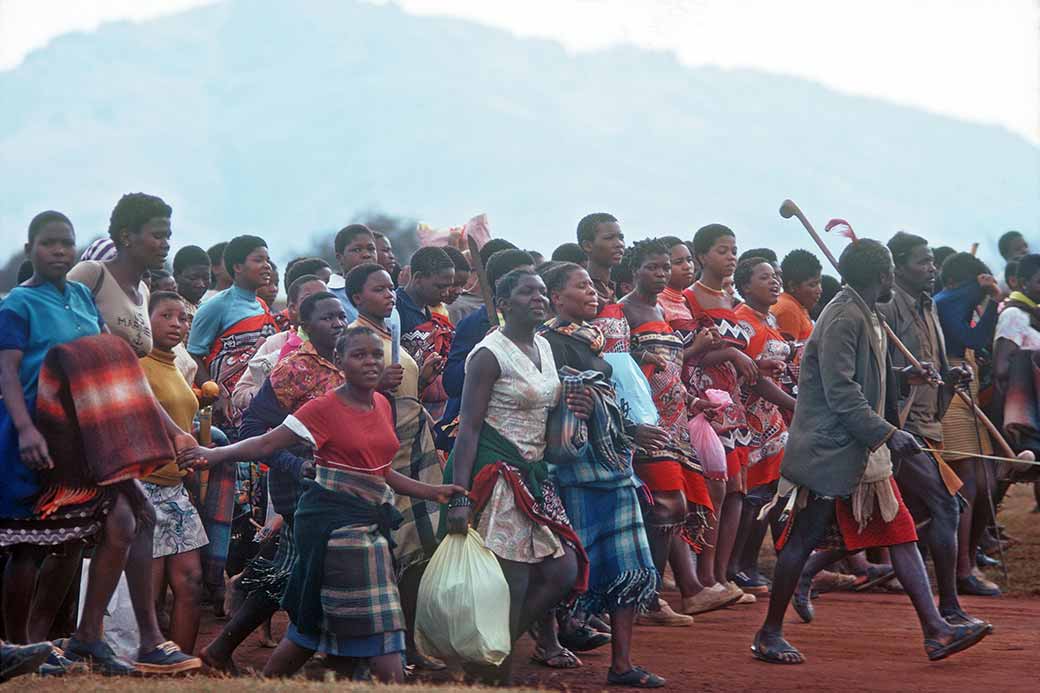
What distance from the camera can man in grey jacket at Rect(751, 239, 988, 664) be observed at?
762cm

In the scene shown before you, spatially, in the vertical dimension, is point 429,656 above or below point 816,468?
below

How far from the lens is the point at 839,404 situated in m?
7.63

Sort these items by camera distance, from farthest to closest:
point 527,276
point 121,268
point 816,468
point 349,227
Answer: point 349,227 < point 816,468 < point 527,276 < point 121,268

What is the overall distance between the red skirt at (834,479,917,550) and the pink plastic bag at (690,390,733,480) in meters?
1.74

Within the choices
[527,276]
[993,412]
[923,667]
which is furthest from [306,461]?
[993,412]

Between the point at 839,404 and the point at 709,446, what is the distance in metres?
2.01

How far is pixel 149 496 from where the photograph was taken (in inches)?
285

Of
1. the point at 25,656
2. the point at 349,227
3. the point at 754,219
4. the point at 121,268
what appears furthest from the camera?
the point at 754,219

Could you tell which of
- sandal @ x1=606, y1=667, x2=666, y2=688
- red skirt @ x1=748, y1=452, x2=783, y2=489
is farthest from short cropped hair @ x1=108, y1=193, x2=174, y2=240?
red skirt @ x1=748, y1=452, x2=783, y2=489

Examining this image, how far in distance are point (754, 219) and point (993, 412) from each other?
15866 centimetres

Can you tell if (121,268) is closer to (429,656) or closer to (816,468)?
(429,656)

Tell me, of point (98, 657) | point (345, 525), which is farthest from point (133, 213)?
point (98, 657)

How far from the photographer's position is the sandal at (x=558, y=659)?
25.7 ft

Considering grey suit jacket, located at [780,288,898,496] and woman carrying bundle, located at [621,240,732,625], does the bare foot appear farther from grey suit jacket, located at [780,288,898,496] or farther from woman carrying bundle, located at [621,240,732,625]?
grey suit jacket, located at [780,288,898,496]
